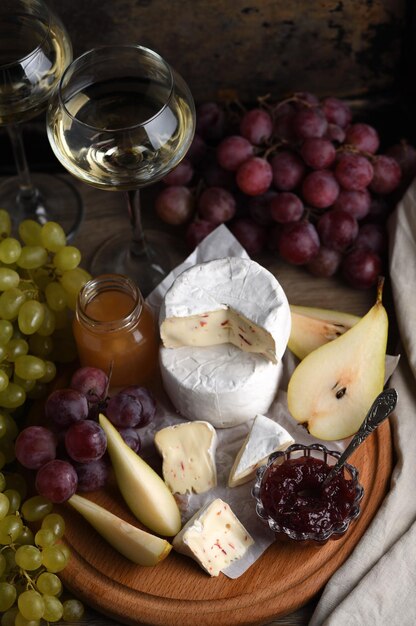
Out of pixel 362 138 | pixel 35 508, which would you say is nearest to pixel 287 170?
pixel 362 138

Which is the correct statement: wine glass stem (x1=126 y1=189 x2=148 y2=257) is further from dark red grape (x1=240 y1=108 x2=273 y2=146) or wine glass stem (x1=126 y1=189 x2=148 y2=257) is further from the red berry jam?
the red berry jam

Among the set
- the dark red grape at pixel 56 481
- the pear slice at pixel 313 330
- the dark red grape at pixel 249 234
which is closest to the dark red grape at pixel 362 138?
the dark red grape at pixel 249 234

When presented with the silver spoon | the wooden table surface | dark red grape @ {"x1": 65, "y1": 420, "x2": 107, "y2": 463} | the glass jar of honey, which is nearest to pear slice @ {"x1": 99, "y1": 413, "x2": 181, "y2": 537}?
dark red grape @ {"x1": 65, "y1": 420, "x2": 107, "y2": 463}

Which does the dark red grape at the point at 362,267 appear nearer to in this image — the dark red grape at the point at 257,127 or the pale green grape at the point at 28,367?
the dark red grape at the point at 257,127

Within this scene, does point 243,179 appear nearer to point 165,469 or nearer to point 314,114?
point 314,114

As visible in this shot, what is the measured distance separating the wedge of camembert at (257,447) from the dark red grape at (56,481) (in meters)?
0.25

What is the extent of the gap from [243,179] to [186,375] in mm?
419

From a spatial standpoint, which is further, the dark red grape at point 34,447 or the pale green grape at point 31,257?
the pale green grape at point 31,257

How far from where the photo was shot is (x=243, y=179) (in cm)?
167

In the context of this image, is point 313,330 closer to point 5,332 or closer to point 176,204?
point 176,204

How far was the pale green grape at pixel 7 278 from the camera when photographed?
1.45 meters

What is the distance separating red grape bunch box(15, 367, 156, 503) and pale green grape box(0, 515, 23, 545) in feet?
0.22

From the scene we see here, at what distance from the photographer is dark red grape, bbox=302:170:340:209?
1.65 metres

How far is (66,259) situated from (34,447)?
33cm
